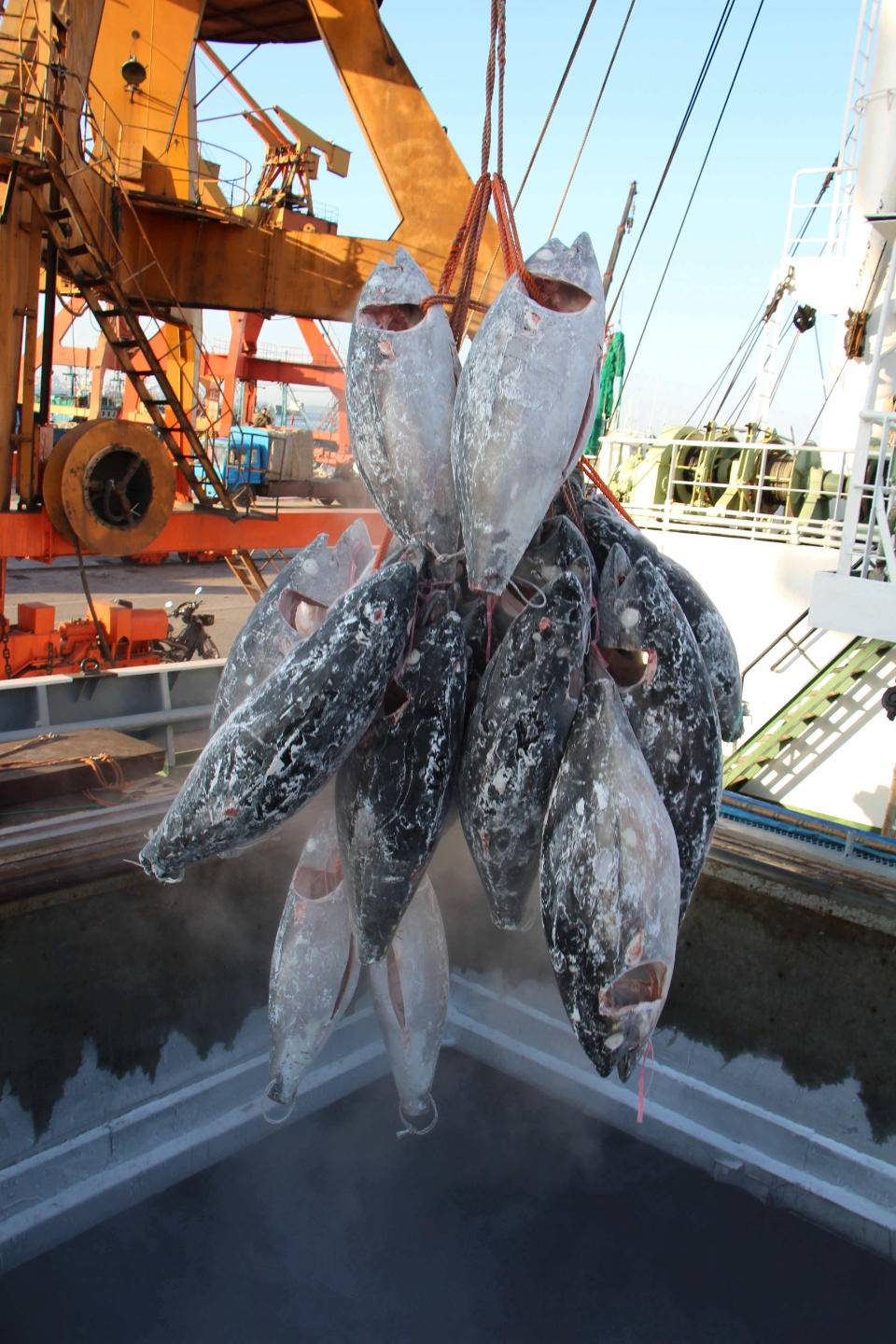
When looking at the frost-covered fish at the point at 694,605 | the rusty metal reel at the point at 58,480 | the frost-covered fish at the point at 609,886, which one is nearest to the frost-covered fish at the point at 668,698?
the frost-covered fish at the point at 609,886

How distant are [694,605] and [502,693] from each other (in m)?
0.91

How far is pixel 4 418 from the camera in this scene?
8.59 metres

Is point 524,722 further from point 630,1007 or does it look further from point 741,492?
point 741,492

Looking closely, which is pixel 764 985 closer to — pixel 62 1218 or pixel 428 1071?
pixel 428 1071

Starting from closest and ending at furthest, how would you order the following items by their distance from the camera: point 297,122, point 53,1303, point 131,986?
point 53,1303 < point 131,986 < point 297,122

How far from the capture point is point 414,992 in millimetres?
3717

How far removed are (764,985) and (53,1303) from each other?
4.53m

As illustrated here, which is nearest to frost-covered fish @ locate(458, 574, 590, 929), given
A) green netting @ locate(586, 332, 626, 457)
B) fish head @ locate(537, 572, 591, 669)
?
fish head @ locate(537, 572, 591, 669)

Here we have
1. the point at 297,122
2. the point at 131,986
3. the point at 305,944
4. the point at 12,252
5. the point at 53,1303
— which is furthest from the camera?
the point at 297,122

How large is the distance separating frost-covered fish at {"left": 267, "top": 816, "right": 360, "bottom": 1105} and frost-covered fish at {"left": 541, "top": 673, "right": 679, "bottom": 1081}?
1.17m

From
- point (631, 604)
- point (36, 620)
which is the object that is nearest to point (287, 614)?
point (631, 604)

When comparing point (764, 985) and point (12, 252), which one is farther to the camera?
point (12, 252)

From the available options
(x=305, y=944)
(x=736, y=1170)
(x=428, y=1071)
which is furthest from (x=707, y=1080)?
(x=305, y=944)

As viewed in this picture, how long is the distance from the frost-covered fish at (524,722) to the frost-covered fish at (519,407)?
0.17 meters
